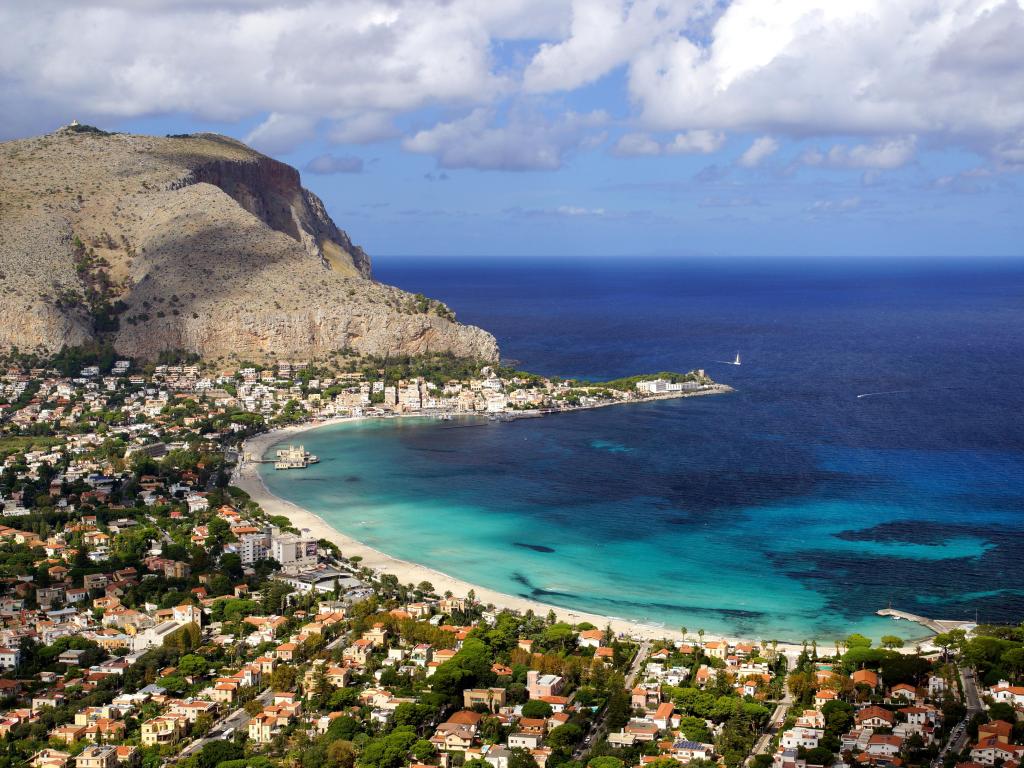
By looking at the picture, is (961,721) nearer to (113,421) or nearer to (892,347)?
(113,421)

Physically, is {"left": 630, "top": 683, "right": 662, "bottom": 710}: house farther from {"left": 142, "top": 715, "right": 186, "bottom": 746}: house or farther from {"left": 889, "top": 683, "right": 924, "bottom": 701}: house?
{"left": 142, "top": 715, "right": 186, "bottom": 746}: house

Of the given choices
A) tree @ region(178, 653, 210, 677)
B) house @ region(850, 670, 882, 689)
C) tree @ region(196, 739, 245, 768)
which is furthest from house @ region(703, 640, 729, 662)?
tree @ region(178, 653, 210, 677)

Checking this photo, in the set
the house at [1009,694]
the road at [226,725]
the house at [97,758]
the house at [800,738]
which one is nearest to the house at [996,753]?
the house at [1009,694]

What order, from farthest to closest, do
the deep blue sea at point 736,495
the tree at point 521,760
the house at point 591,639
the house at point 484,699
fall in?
the deep blue sea at point 736,495 < the house at point 591,639 < the house at point 484,699 < the tree at point 521,760

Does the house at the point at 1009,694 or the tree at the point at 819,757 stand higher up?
the house at the point at 1009,694

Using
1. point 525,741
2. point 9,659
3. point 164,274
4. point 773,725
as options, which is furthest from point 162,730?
point 164,274

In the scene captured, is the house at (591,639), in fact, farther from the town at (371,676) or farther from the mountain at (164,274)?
the mountain at (164,274)
